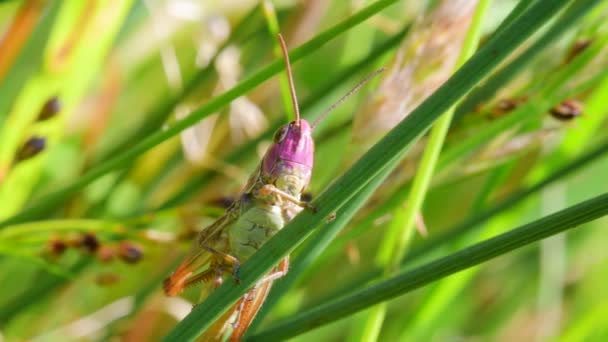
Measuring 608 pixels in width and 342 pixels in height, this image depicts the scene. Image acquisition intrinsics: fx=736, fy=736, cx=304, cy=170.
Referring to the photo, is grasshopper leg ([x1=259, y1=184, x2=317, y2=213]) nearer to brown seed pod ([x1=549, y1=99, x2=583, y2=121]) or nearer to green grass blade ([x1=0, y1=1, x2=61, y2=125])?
brown seed pod ([x1=549, y1=99, x2=583, y2=121])

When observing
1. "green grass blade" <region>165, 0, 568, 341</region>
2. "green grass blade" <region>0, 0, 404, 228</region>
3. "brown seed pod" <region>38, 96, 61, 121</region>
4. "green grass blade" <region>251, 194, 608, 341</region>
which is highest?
"brown seed pod" <region>38, 96, 61, 121</region>

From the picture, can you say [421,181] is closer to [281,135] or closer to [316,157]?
[281,135]

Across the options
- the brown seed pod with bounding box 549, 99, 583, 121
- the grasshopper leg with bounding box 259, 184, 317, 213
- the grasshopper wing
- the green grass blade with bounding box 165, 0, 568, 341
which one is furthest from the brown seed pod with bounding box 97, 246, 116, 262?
the brown seed pod with bounding box 549, 99, 583, 121

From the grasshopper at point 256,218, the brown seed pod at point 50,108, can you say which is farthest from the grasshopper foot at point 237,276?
the brown seed pod at point 50,108

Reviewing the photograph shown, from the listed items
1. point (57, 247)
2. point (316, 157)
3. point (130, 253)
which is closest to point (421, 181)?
point (130, 253)

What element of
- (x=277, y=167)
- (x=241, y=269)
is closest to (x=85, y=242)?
(x=277, y=167)

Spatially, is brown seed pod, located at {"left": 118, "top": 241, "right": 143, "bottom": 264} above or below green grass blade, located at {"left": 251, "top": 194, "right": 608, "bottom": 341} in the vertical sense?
above

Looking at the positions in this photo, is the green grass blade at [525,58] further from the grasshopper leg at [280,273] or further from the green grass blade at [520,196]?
the grasshopper leg at [280,273]
